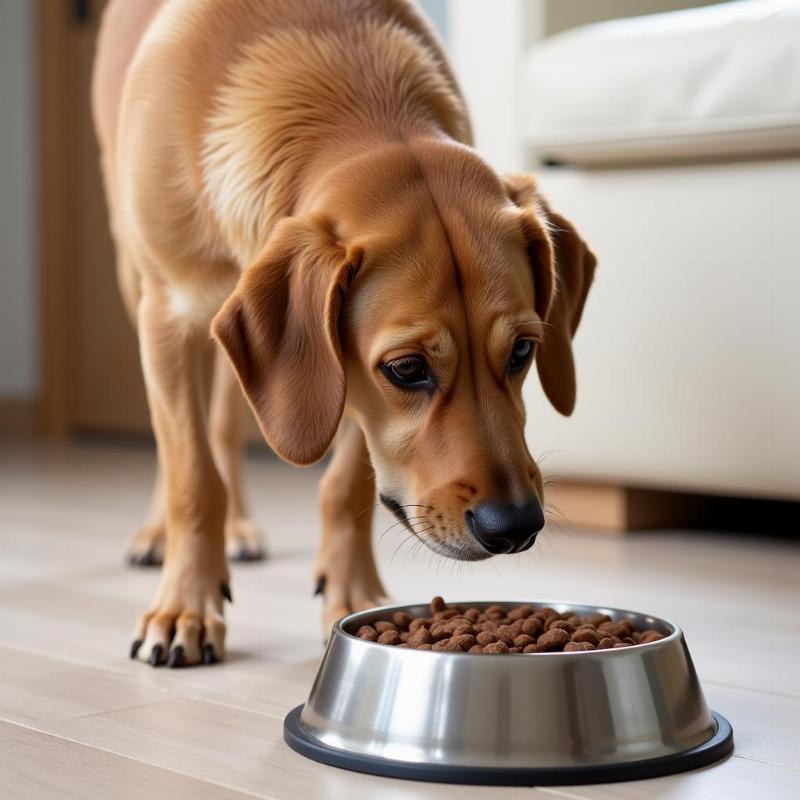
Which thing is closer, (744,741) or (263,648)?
(744,741)

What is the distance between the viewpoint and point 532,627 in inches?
62.4

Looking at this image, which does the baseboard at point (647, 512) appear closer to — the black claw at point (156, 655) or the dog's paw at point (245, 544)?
the dog's paw at point (245, 544)

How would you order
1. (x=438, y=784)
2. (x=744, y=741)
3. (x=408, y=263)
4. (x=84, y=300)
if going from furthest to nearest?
(x=84, y=300), (x=408, y=263), (x=744, y=741), (x=438, y=784)

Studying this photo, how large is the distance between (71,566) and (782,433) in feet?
4.45

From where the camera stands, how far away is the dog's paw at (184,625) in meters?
1.90

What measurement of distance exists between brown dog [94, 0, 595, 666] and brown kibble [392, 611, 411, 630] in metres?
0.10

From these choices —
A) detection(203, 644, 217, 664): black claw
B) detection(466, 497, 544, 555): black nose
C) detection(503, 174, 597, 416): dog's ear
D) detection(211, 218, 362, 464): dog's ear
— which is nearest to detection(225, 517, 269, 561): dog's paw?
detection(203, 644, 217, 664): black claw

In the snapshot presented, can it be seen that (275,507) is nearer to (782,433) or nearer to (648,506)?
(648,506)

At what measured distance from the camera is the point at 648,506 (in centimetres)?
306

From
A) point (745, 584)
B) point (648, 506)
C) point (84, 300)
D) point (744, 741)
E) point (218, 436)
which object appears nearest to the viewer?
point (744, 741)

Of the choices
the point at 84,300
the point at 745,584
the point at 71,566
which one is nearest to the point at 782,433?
the point at 745,584

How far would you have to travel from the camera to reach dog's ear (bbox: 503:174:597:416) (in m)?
1.96

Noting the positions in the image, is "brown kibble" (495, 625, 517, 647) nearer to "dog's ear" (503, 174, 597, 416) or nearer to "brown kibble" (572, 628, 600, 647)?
"brown kibble" (572, 628, 600, 647)

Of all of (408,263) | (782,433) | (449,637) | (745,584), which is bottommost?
(745,584)
